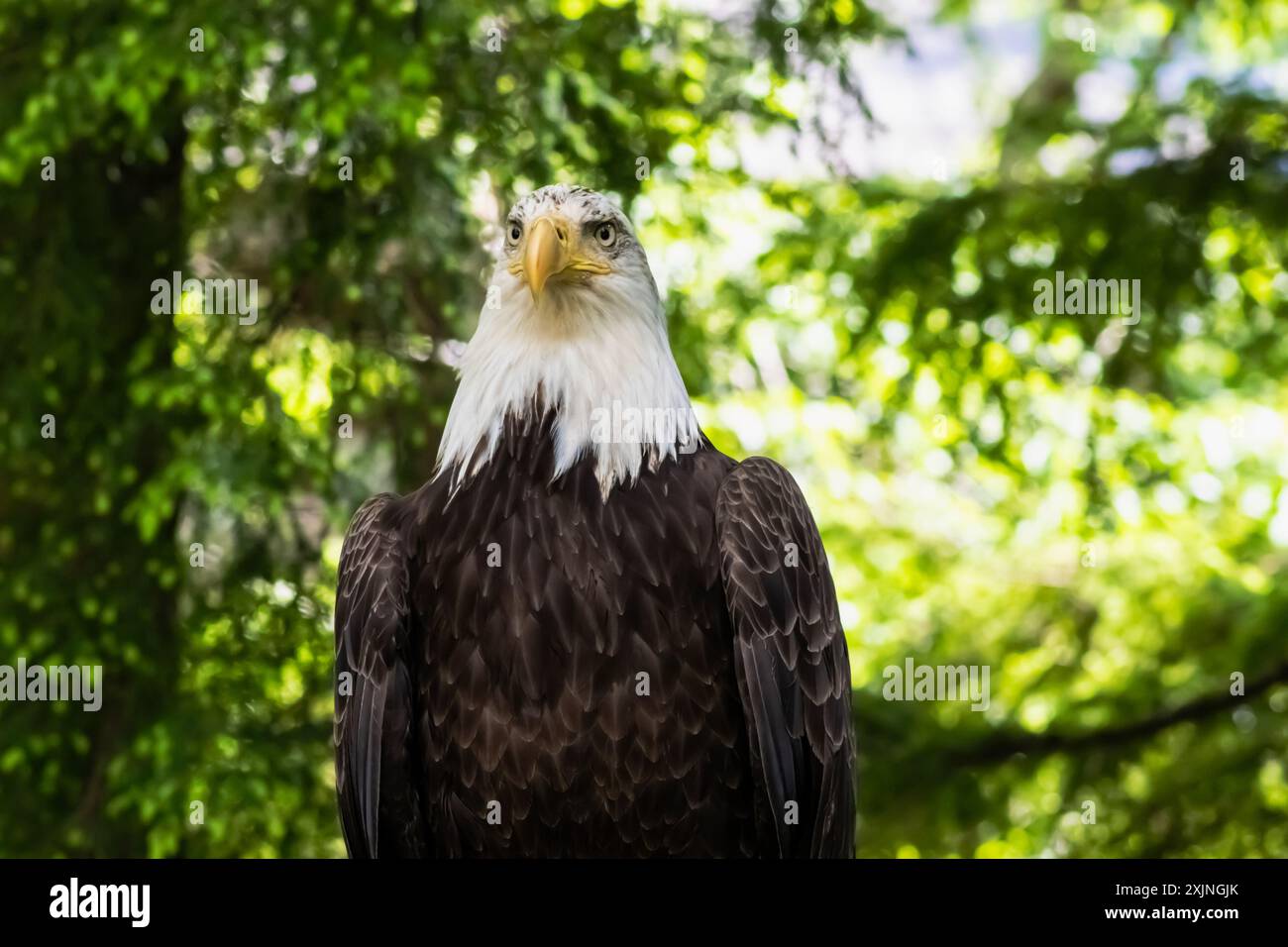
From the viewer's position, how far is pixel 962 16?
39.9ft

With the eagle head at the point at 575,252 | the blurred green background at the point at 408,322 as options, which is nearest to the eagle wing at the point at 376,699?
the eagle head at the point at 575,252

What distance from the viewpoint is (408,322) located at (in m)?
5.70

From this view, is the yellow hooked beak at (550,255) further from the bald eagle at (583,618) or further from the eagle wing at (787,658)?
the eagle wing at (787,658)

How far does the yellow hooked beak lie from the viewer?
326 centimetres

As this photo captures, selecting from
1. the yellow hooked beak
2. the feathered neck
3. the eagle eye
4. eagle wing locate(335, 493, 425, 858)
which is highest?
the eagle eye

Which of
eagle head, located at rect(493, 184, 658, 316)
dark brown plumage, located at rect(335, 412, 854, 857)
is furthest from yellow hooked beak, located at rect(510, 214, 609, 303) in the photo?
dark brown plumage, located at rect(335, 412, 854, 857)

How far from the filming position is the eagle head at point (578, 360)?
3.40 m

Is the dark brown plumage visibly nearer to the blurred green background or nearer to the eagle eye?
the eagle eye

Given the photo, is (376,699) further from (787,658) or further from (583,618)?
(787,658)

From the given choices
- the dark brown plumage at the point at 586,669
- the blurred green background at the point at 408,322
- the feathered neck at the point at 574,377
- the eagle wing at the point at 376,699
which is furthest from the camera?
the blurred green background at the point at 408,322

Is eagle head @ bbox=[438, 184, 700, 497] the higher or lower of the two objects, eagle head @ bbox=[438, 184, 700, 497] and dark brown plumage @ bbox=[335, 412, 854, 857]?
the higher

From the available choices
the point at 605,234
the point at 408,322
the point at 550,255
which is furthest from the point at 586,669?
the point at 408,322

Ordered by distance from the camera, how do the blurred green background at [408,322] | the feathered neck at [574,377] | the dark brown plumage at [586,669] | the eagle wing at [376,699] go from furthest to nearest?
the blurred green background at [408,322] < the feathered neck at [574,377] < the eagle wing at [376,699] < the dark brown plumage at [586,669]
